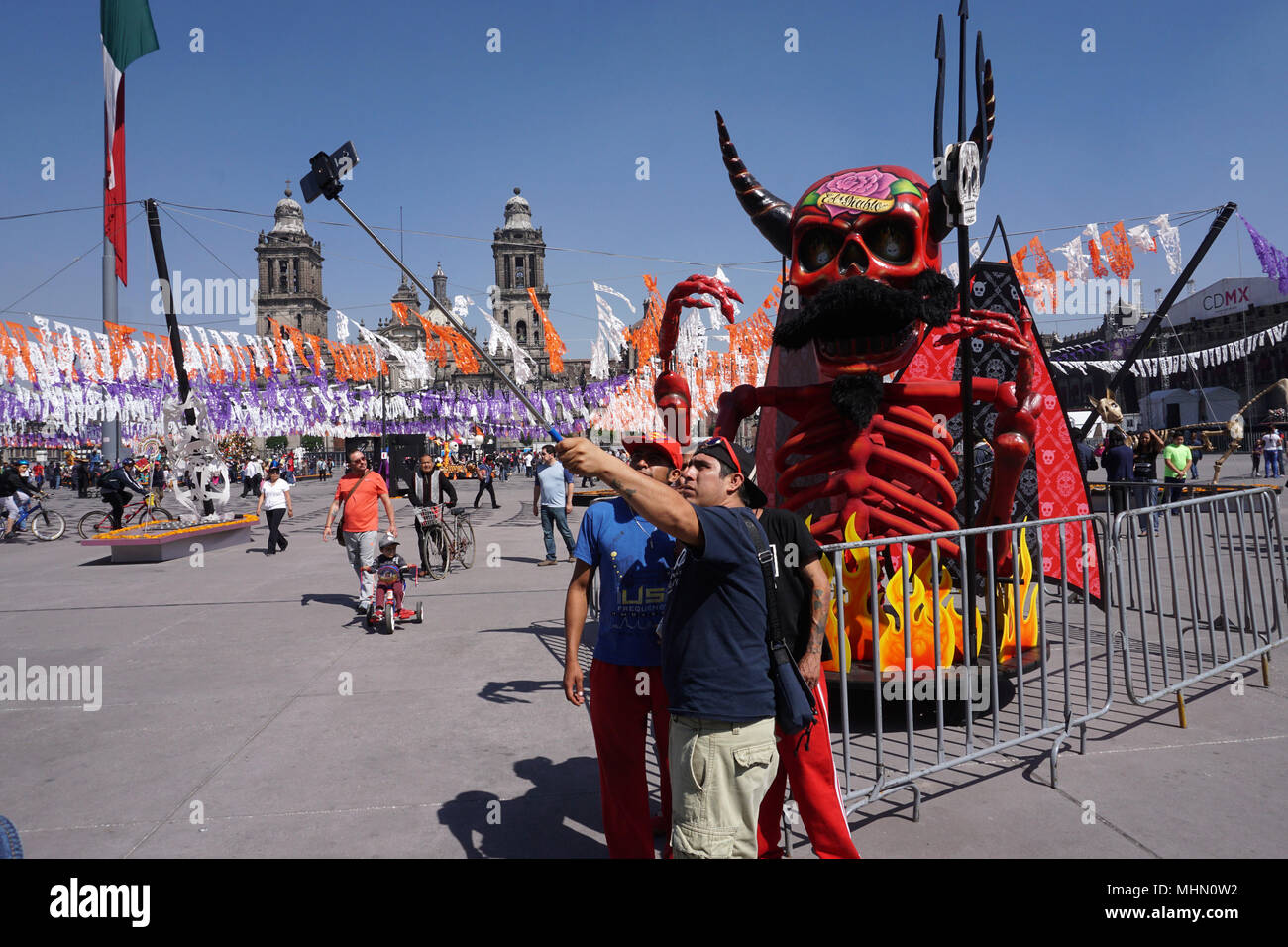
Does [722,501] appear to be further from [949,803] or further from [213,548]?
[213,548]

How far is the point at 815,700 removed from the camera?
2977 millimetres

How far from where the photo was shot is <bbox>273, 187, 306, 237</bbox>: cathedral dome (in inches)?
3487

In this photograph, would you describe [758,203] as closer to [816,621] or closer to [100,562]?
[816,621]

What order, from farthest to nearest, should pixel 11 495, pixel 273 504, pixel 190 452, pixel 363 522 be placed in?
pixel 11 495
pixel 190 452
pixel 273 504
pixel 363 522

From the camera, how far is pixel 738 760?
2.44m

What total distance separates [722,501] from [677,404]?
296 cm

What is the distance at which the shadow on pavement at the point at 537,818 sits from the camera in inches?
141

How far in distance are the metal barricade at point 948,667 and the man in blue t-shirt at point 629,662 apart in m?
0.85

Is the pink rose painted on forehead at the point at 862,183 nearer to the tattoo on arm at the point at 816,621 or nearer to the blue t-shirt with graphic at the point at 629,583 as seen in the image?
the blue t-shirt with graphic at the point at 629,583

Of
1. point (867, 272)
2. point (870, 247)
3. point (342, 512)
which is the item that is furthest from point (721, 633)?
point (342, 512)

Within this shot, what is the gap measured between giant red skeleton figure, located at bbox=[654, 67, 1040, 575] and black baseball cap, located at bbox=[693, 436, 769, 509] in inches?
74.6

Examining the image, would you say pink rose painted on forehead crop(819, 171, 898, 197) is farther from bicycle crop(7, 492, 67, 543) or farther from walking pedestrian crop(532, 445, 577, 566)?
bicycle crop(7, 492, 67, 543)

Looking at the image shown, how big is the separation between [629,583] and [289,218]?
10231cm
